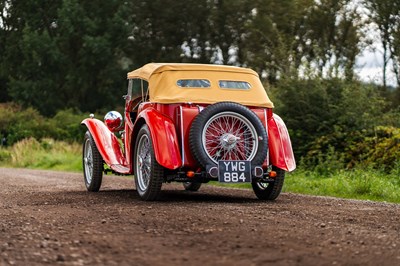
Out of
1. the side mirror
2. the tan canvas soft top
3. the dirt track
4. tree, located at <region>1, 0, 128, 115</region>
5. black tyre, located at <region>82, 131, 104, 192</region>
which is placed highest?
tree, located at <region>1, 0, 128, 115</region>

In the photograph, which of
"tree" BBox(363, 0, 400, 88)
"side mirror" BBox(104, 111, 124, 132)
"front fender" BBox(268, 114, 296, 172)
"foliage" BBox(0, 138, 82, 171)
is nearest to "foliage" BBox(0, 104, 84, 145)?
"foliage" BBox(0, 138, 82, 171)

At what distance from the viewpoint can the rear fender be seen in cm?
871

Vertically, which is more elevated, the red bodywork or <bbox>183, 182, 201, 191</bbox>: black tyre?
the red bodywork

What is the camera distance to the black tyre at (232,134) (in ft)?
29.1

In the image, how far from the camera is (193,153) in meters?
8.80

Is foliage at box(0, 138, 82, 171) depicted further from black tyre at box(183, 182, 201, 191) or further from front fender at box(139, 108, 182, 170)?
front fender at box(139, 108, 182, 170)

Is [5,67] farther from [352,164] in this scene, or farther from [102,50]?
[352,164]

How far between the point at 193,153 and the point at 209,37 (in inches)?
1418

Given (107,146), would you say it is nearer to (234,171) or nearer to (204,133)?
(204,133)

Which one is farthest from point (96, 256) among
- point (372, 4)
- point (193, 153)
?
point (372, 4)

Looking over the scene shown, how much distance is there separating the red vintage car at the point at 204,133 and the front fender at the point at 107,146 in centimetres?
26

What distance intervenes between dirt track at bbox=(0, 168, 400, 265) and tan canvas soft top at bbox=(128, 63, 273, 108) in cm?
129

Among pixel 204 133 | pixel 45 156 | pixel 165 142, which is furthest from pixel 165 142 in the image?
pixel 45 156

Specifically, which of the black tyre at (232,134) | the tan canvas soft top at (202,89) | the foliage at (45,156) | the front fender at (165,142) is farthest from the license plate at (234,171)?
the foliage at (45,156)
